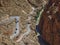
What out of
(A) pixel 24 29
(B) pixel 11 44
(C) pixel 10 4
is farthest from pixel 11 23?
(B) pixel 11 44

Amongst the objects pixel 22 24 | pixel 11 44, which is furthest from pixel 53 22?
pixel 22 24

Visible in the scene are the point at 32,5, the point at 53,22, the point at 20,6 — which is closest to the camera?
the point at 53,22

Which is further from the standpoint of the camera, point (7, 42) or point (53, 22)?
point (53, 22)

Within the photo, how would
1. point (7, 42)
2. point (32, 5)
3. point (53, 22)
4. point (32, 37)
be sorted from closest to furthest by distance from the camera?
1. point (7, 42)
2. point (53, 22)
3. point (32, 37)
4. point (32, 5)

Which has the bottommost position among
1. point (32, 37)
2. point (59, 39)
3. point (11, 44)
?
point (32, 37)

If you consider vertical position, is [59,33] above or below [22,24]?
above

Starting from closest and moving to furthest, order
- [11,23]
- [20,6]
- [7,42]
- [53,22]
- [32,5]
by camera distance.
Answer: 1. [7,42]
2. [53,22]
3. [11,23]
4. [20,6]
5. [32,5]

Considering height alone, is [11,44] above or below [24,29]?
above

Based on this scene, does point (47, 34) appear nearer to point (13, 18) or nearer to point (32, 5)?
point (13, 18)

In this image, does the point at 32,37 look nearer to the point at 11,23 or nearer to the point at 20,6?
the point at 11,23
